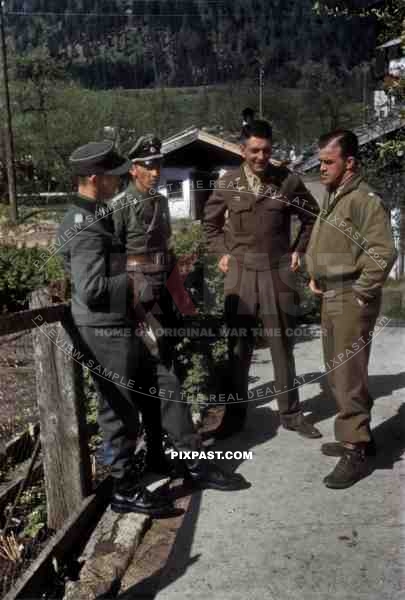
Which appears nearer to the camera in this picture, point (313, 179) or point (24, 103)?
point (313, 179)

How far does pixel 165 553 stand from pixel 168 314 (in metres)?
A: 1.26

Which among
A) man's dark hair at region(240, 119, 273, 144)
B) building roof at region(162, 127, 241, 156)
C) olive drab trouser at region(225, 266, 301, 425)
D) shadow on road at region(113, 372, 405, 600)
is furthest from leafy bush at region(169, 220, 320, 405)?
man's dark hair at region(240, 119, 273, 144)

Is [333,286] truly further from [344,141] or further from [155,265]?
[155,265]

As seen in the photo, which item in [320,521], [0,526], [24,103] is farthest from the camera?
[24,103]

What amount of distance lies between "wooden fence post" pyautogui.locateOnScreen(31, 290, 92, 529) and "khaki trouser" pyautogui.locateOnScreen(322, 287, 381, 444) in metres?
1.43

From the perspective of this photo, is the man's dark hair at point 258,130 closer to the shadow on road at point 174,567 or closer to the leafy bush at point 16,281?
the shadow on road at point 174,567

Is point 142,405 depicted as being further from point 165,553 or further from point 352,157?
point 352,157

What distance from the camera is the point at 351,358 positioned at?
3434mm

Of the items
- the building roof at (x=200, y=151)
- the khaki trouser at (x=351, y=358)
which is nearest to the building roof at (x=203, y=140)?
the building roof at (x=200, y=151)

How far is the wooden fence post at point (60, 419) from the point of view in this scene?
9.85 feet

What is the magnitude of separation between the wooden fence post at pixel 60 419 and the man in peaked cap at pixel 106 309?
0.34 feet

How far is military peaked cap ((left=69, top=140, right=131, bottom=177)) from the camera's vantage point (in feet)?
9.57

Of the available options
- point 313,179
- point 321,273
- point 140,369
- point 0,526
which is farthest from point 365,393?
point 313,179

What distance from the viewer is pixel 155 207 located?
3.40 meters
